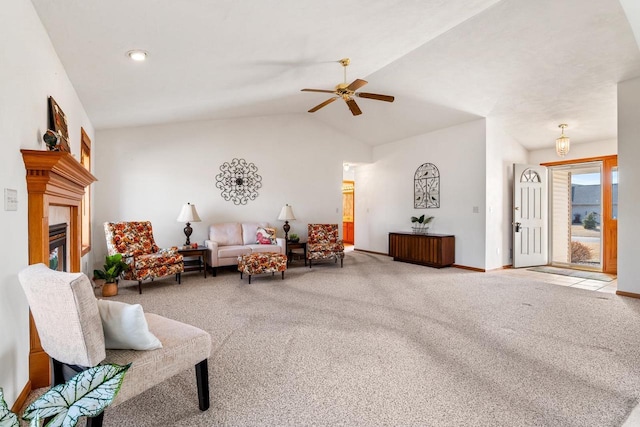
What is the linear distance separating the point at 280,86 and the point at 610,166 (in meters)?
5.80

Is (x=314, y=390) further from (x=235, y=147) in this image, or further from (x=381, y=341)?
(x=235, y=147)

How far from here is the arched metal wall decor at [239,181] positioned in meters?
6.33

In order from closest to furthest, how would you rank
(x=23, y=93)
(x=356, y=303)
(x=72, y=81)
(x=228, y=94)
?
(x=23, y=93) < (x=72, y=81) < (x=356, y=303) < (x=228, y=94)

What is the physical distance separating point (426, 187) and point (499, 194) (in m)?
1.34

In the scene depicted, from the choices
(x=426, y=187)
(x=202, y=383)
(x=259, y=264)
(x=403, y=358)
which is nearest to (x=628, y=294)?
(x=426, y=187)

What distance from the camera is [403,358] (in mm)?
2373

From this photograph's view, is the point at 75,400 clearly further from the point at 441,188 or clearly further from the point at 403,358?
the point at 441,188

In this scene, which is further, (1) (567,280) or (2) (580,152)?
(2) (580,152)

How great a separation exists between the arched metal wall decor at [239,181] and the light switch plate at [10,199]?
456 centimetres

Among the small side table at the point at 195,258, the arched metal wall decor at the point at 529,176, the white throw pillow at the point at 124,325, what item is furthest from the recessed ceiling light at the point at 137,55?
the arched metal wall decor at the point at 529,176

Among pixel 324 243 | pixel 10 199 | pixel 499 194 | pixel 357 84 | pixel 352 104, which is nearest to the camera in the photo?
pixel 10 199

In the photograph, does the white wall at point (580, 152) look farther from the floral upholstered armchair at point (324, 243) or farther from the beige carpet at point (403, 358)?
the floral upholstered armchair at point (324, 243)

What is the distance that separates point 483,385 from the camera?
201 cm

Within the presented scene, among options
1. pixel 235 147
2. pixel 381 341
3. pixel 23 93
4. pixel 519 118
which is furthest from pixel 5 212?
pixel 519 118
